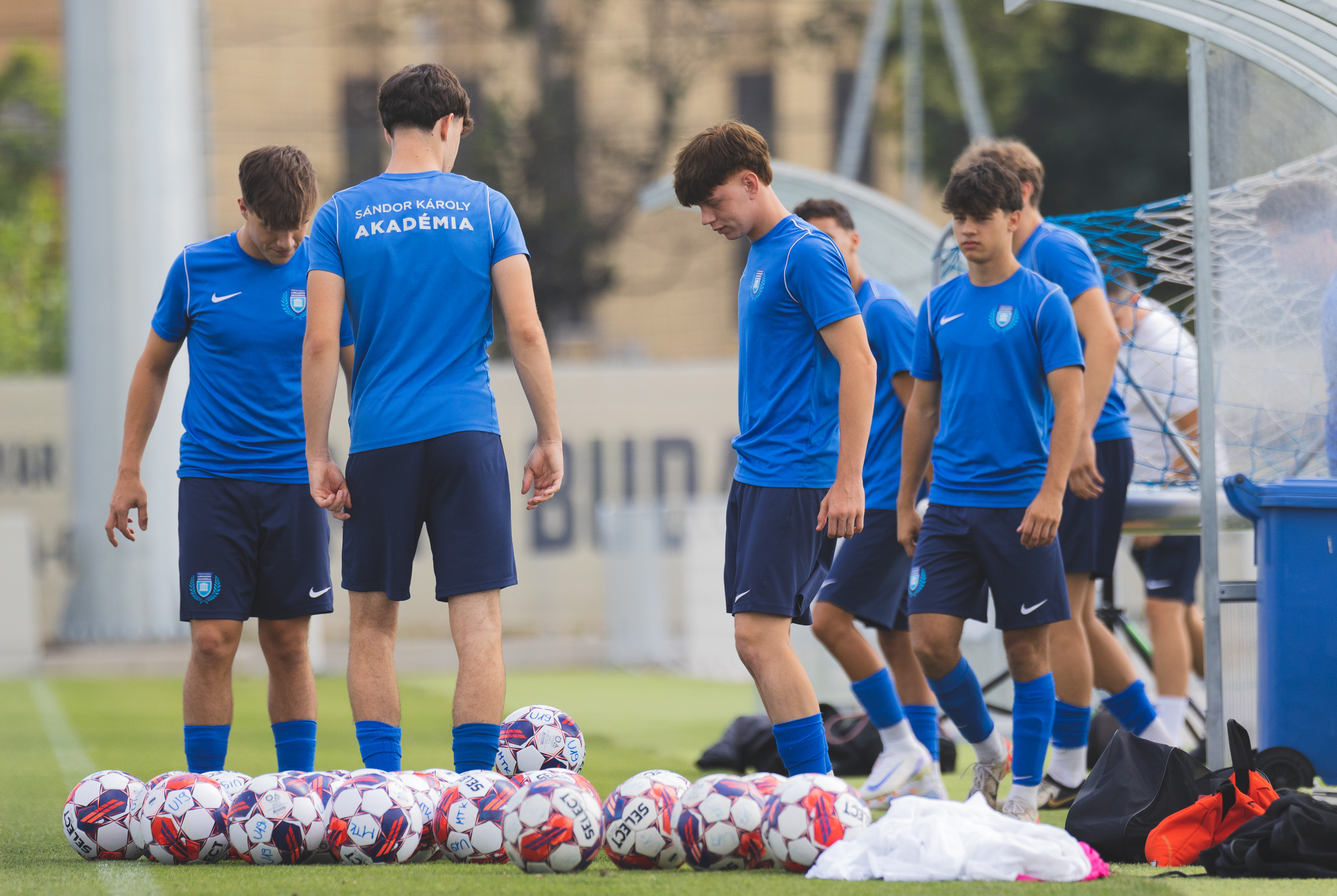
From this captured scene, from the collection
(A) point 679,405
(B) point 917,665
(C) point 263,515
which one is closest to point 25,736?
(C) point 263,515

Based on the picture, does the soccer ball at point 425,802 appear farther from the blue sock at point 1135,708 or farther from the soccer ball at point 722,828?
the blue sock at point 1135,708

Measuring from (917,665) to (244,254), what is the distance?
304 centimetres

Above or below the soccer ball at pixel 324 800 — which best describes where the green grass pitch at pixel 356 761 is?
below

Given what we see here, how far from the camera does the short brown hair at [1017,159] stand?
5.81 m

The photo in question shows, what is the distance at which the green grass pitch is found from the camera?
156 inches

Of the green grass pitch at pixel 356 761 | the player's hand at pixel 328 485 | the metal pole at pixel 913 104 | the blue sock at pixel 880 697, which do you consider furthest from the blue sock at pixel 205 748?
the metal pole at pixel 913 104

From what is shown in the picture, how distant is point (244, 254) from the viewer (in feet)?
17.5

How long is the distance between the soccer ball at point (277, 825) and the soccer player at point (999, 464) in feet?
6.73

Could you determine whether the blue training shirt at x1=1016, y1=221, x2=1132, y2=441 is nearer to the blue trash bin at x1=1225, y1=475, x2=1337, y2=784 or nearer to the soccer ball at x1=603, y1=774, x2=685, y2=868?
the blue trash bin at x1=1225, y1=475, x2=1337, y2=784

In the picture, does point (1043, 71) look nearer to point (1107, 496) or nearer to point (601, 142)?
point (601, 142)

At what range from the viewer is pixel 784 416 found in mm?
4750

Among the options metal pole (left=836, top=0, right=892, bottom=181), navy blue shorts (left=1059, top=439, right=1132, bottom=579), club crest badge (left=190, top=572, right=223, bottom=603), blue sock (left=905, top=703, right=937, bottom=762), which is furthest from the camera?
metal pole (left=836, top=0, right=892, bottom=181)

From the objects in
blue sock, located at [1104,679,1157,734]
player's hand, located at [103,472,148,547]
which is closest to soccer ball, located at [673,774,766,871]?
player's hand, located at [103,472,148,547]

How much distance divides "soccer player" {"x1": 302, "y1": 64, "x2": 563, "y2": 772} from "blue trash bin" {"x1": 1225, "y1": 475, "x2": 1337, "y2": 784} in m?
2.56
